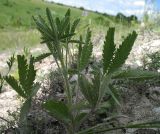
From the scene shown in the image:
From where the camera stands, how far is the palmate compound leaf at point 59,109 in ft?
7.33

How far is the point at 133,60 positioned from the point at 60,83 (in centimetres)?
129

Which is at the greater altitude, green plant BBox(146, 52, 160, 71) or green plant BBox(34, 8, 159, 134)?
green plant BBox(34, 8, 159, 134)

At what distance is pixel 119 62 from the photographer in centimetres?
222

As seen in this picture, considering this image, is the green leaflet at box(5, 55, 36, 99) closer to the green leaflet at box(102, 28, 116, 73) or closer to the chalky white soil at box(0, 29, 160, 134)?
the green leaflet at box(102, 28, 116, 73)

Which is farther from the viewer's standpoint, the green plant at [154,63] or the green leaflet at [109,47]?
the green plant at [154,63]

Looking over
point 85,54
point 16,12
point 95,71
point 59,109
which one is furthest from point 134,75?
point 16,12

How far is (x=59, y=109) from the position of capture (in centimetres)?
233

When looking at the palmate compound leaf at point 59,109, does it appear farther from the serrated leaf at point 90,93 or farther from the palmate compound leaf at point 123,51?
the palmate compound leaf at point 123,51

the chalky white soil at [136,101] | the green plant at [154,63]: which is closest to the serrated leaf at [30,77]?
the chalky white soil at [136,101]

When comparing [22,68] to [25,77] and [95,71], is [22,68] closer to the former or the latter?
[25,77]

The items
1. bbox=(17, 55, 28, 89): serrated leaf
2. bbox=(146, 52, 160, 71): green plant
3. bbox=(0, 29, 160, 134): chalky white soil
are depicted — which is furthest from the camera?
bbox=(146, 52, 160, 71): green plant

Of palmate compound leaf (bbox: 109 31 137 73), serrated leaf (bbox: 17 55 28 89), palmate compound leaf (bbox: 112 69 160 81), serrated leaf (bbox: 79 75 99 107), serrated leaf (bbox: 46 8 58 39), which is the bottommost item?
serrated leaf (bbox: 79 75 99 107)

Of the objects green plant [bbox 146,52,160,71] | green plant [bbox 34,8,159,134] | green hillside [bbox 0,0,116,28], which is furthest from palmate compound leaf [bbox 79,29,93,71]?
green hillside [bbox 0,0,116,28]

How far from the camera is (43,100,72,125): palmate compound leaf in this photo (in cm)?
223
